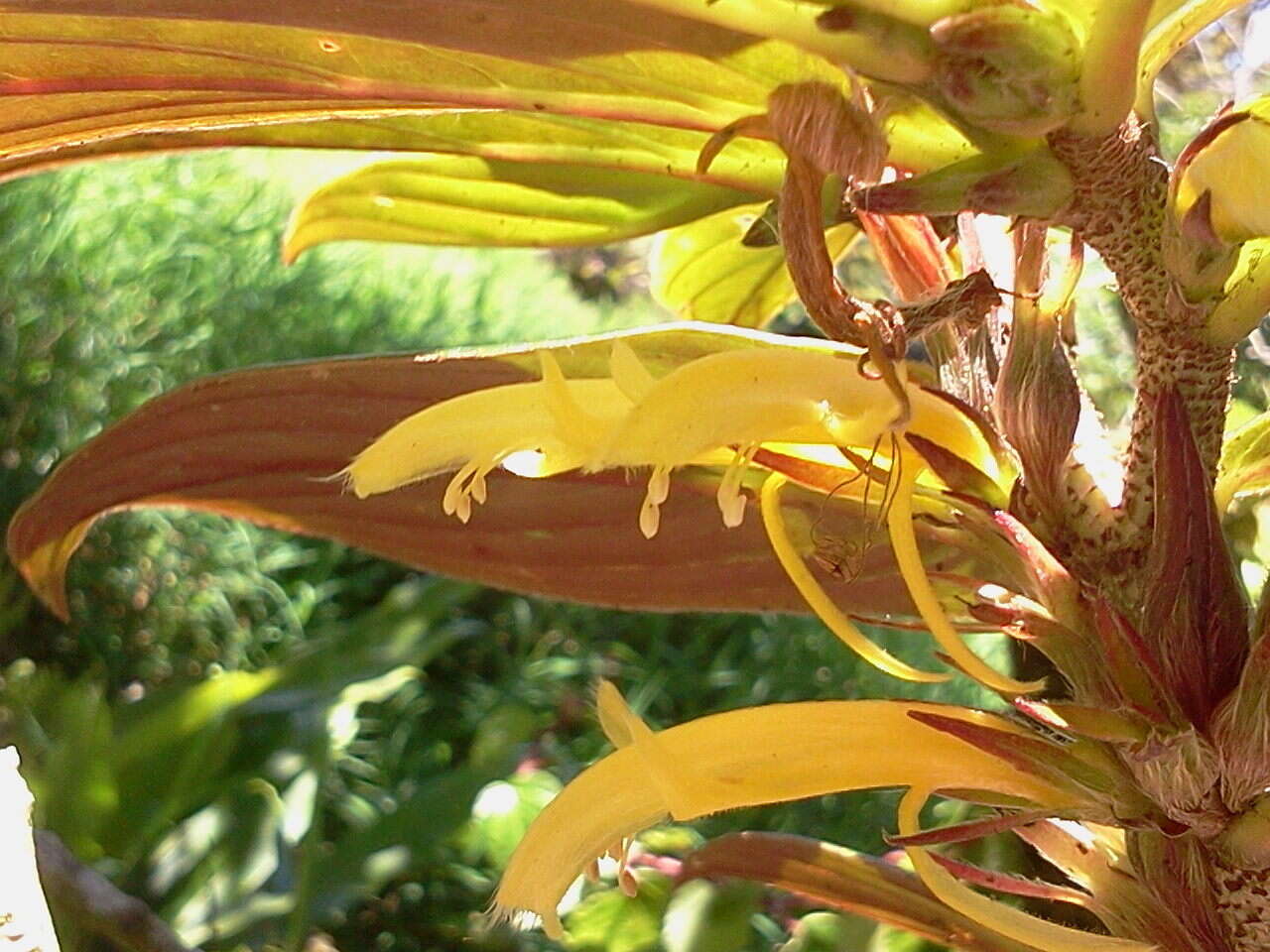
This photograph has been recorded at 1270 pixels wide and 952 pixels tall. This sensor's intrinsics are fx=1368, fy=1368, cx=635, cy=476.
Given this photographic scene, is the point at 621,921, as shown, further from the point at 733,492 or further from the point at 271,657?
the point at 271,657

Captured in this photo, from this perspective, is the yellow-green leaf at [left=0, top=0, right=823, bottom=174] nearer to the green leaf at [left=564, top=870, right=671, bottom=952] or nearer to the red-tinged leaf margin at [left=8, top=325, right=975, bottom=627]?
the red-tinged leaf margin at [left=8, top=325, right=975, bottom=627]

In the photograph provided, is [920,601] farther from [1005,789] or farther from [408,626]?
[408,626]

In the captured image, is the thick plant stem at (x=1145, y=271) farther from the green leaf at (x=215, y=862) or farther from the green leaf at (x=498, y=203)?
the green leaf at (x=215, y=862)

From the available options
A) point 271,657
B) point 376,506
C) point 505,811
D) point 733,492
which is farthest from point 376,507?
point 271,657

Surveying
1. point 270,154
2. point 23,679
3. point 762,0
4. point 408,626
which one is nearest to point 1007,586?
point 762,0

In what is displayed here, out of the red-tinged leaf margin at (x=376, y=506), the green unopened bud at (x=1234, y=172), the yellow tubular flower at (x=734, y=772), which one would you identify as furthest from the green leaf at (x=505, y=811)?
the green unopened bud at (x=1234, y=172)

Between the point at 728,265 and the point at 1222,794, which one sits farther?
the point at 728,265

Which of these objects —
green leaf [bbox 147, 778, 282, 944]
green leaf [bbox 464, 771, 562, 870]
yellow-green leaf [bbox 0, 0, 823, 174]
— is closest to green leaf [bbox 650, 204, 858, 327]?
yellow-green leaf [bbox 0, 0, 823, 174]
